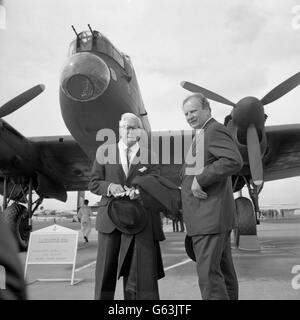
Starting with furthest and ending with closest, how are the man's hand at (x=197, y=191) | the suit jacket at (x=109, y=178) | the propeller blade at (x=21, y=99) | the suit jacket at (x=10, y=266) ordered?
the propeller blade at (x=21, y=99) < the suit jacket at (x=109, y=178) < the man's hand at (x=197, y=191) < the suit jacket at (x=10, y=266)

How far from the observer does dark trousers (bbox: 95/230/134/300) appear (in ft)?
8.80

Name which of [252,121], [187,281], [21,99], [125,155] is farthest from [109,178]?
[21,99]

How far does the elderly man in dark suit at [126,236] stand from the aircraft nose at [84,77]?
372 cm

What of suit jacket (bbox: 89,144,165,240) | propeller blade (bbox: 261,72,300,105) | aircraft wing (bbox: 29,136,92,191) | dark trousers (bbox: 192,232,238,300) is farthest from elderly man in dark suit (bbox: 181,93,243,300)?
aircraft wing (bbox: 29,136,92,191)

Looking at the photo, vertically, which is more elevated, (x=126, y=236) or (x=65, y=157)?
(x=65, y=157)

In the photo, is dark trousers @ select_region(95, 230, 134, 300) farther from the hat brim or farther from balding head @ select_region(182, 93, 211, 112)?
balding head @ select_region(182, 93, 211, 112)

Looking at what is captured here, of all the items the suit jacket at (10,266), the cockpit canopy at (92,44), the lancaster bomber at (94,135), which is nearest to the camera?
the suit jacket at (10,266)

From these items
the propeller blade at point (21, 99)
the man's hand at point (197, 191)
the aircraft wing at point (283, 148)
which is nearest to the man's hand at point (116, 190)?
the man's hand at point (197, 191)

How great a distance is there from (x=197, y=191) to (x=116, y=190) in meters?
0.64

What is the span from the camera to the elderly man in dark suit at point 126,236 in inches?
104

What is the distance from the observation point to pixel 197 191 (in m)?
2.56

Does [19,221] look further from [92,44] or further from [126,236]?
[126,236]

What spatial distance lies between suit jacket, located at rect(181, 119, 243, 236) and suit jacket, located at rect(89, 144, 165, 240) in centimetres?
34

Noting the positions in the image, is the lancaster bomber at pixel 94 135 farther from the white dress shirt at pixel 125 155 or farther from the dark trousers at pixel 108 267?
the dark trousers at pixel 108 267
